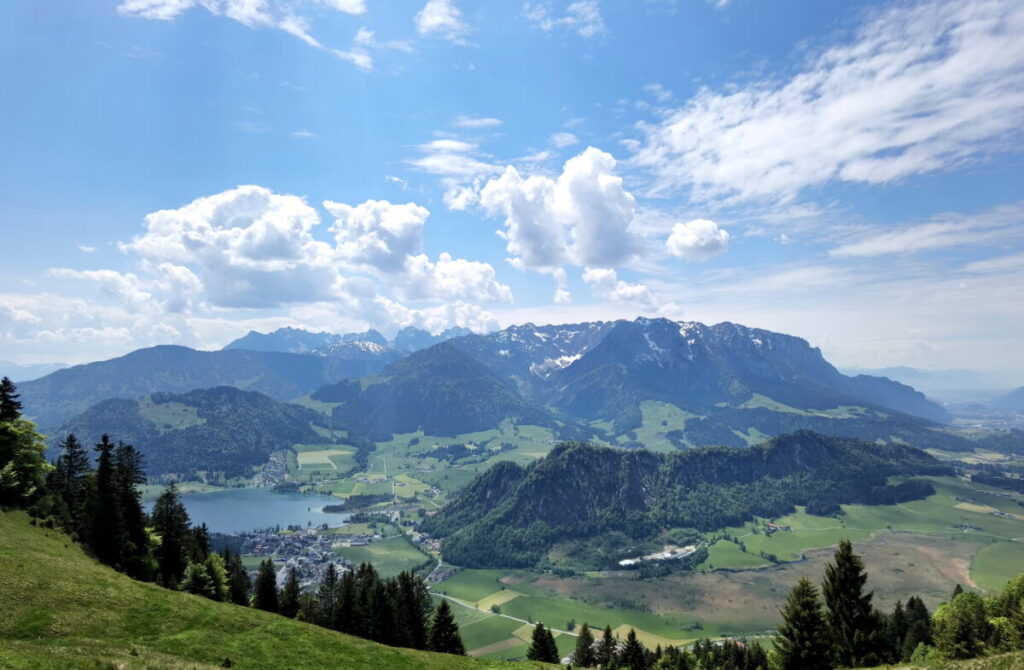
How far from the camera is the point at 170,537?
74500 mm

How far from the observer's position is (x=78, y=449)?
8594 centimetres

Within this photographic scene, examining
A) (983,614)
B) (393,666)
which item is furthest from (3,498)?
(983,614)

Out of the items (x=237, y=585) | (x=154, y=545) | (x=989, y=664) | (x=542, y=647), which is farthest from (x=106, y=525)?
(x=989, y=664)

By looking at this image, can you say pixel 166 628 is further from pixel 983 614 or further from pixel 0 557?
pixel 983 614

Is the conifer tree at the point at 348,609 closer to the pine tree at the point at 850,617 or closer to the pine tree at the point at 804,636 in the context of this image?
the pine tree at the point at 804,636

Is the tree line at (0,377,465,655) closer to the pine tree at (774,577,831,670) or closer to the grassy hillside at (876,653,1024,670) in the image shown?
the pine tree at (774,577,831,670)

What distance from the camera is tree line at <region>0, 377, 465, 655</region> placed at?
5762 centimetres

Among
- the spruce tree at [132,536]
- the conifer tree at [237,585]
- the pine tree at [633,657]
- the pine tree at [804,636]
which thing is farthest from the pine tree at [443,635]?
the pine tree at [804,636]

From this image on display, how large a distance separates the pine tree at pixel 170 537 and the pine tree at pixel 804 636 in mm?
74382

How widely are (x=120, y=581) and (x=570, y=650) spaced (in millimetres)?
148512

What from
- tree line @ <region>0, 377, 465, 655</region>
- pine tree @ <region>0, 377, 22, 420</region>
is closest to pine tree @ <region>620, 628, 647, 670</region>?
tree line @ <region>0, 377, 465, 655</region>

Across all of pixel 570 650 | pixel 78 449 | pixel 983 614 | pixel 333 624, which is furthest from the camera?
pixel 570 650

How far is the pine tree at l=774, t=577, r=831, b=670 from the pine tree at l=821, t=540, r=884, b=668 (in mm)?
1120

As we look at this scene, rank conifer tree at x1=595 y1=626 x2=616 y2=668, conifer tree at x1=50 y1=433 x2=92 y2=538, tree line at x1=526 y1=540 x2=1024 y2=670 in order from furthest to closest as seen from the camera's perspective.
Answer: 1. conifer tree at x1=595 y1=626 x2=616 y2=668
2. conifer tree at x1=50 y1=433 x2=92 y2=538
3. tree line at x1=526 y1=540 x2=1024 y2=670
